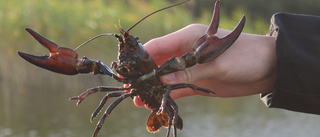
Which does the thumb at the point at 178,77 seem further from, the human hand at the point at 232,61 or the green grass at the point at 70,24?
the green grass at the point at 70,24

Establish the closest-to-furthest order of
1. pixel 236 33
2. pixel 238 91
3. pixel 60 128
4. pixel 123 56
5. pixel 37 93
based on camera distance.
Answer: pixel 236 33
pixel 123 56
pixel 238 91
pixel 60 128
pixel 37 93

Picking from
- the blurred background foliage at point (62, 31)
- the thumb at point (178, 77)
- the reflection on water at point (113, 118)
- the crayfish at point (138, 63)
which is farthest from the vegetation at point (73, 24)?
the thumb at point (178, 77)

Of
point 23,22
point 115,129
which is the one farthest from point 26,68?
point 23,22

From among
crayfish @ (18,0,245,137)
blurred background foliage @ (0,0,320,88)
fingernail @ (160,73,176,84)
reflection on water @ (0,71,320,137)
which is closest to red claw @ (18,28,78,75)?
crayfish @ (18,0,245,137)

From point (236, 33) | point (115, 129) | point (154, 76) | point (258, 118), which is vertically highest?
point (236, 33)

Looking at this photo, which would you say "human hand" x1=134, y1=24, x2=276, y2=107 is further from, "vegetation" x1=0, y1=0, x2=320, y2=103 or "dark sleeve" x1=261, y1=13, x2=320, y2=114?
"vegetation" x1=0, y1=0, x2=320, y2=103

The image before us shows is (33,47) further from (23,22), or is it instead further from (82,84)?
(82,84)

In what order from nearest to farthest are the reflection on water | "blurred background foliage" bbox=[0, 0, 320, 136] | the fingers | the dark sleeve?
1. the dark sleeve
2. the fingers
3. the reflection on water
4. "blurred background foliage" bbox=[0, 0, 320, 136]
